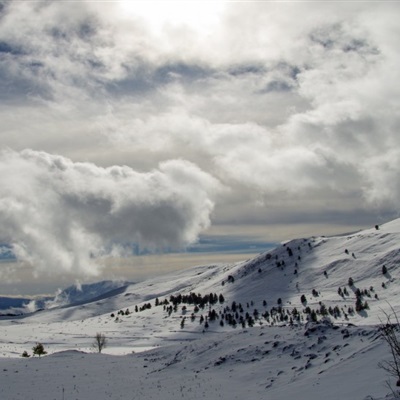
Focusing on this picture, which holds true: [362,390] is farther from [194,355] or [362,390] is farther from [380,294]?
[380,294]

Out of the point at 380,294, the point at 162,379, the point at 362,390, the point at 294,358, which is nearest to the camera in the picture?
the point at 362,390

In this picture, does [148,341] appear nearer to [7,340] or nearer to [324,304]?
[7,340]

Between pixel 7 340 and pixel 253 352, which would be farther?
pixel 7 340

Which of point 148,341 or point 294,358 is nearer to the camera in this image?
point 294,358

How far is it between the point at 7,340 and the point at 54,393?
425 feet

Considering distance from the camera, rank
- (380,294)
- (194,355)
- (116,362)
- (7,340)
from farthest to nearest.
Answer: (380,294) < (7,340) < (116,362) < (194,355)

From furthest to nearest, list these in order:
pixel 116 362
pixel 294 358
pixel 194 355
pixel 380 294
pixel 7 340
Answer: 1. pixel 380 294
2. pixel 7 340
3. pixel 116 362
4. pixel 194 355
5. pixel 294 358

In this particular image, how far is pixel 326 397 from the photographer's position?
26062mm

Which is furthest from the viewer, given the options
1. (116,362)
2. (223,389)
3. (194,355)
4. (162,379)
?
(116,362)

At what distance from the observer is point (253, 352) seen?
44594 millimetres

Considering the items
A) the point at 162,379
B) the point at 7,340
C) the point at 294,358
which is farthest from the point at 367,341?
the point at 7,340

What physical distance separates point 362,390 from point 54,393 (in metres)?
24.7

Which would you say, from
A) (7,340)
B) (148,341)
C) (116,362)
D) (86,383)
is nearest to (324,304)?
(148,341)

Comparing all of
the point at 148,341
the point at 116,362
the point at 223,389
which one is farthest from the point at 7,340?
the point at 223,389
